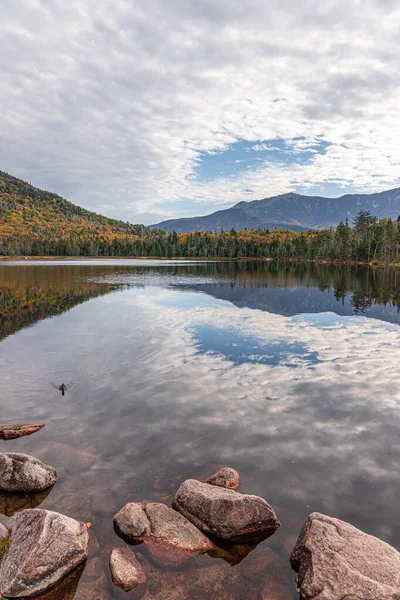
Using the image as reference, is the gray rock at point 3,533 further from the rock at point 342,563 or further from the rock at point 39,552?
the rock at point 342,563

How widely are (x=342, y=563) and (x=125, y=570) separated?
5.16 meters

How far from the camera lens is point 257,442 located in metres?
14.2

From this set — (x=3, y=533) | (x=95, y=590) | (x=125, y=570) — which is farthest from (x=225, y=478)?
(x=3, y=533)

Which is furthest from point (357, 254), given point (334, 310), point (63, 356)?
point (63, 356)

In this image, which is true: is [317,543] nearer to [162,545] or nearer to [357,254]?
[162,545]

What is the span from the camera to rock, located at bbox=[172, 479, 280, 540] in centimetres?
976

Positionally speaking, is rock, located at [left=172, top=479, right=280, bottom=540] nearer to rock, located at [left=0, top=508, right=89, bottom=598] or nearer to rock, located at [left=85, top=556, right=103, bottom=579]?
rock, located at [left=85, top=556, right=103, bottom=579]

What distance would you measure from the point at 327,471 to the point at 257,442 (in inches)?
113

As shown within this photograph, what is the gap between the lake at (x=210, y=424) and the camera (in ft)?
30.6

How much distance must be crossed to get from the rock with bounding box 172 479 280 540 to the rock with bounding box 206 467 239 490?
0.83 m

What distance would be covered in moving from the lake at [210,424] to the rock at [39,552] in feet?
1.52

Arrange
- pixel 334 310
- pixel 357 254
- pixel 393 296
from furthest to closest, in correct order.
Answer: pixel 357 254 → pixel 393 296 → pixel 334 310

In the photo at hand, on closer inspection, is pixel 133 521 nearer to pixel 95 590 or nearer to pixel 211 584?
pixel 95 590

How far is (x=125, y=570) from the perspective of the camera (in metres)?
8.47
